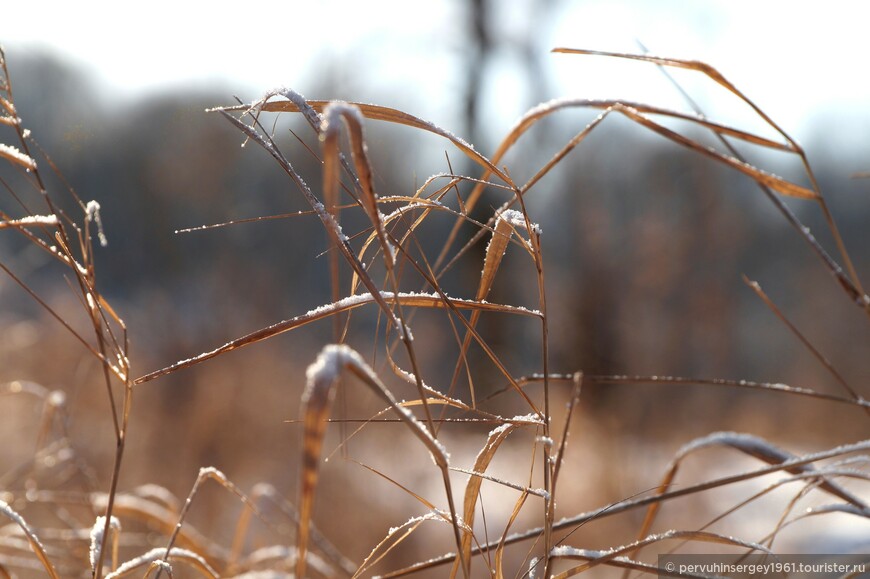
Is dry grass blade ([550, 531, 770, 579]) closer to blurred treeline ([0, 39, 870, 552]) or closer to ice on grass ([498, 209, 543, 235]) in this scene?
ice on grass ([498, 209, 543, 235])

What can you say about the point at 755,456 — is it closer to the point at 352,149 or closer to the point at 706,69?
the point at 706,69

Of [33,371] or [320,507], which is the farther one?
[33,371]

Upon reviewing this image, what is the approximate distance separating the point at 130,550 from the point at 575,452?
2422 millimetres

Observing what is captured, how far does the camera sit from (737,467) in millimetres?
4008

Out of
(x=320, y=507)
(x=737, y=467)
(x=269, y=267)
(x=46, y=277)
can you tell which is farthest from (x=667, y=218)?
(x=46, y=277)

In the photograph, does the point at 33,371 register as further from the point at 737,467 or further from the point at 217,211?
the point at 737,467

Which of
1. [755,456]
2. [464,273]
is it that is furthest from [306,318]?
[464,273]

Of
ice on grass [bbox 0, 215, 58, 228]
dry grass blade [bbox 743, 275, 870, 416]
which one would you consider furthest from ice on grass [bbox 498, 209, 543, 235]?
ice on grass [bbox 0, 215, 58, 228]

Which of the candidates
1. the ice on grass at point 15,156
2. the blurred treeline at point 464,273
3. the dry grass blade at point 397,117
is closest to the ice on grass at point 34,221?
the ice on grass at point 15,156

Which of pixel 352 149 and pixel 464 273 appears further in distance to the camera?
pixel 464 273

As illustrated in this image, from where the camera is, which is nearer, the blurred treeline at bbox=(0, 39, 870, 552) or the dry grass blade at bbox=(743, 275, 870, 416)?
the dry grass blade at bbox=(743, 275, 870, 416)

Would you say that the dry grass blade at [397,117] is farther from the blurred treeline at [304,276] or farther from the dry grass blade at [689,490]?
the blurred treeline at [304,276]

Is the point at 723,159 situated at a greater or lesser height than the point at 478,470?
greater

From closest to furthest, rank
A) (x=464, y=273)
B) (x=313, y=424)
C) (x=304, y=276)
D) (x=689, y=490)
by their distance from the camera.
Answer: (x=313, y=424), (x=689, y=490), (x=464, y=273), (x=304, y=276)
